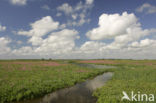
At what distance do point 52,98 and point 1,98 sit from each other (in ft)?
16.9

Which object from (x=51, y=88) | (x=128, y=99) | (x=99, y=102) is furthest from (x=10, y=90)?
(x=128, y=99)

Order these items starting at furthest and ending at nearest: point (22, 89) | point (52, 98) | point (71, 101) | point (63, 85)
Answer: point (63, 85), point (22, 89), point (52, 98), point (71, 101)

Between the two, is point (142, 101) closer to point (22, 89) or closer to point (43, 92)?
point (43, 92)

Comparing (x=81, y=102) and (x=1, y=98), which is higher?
(x=1, y=98)

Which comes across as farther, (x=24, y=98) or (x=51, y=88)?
(x=51, y=88)

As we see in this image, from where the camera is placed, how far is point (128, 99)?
9.02m

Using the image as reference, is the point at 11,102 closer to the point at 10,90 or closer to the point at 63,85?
the point at 10,90

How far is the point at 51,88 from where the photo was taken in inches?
503

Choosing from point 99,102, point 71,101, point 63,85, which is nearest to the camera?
point 99,102

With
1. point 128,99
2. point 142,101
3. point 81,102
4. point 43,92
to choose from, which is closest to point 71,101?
point 81,102

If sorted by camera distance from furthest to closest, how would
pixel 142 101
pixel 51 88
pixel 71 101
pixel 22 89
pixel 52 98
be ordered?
1. pixel 51 88
2. pixel 22 89
3. pixel 52 98
4. pixel 71 101
5. pixel 142 101

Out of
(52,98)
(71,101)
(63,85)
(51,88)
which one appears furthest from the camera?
(63,85)

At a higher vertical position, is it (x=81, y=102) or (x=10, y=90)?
(x=10, y=90)

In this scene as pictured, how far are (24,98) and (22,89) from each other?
160 cm
